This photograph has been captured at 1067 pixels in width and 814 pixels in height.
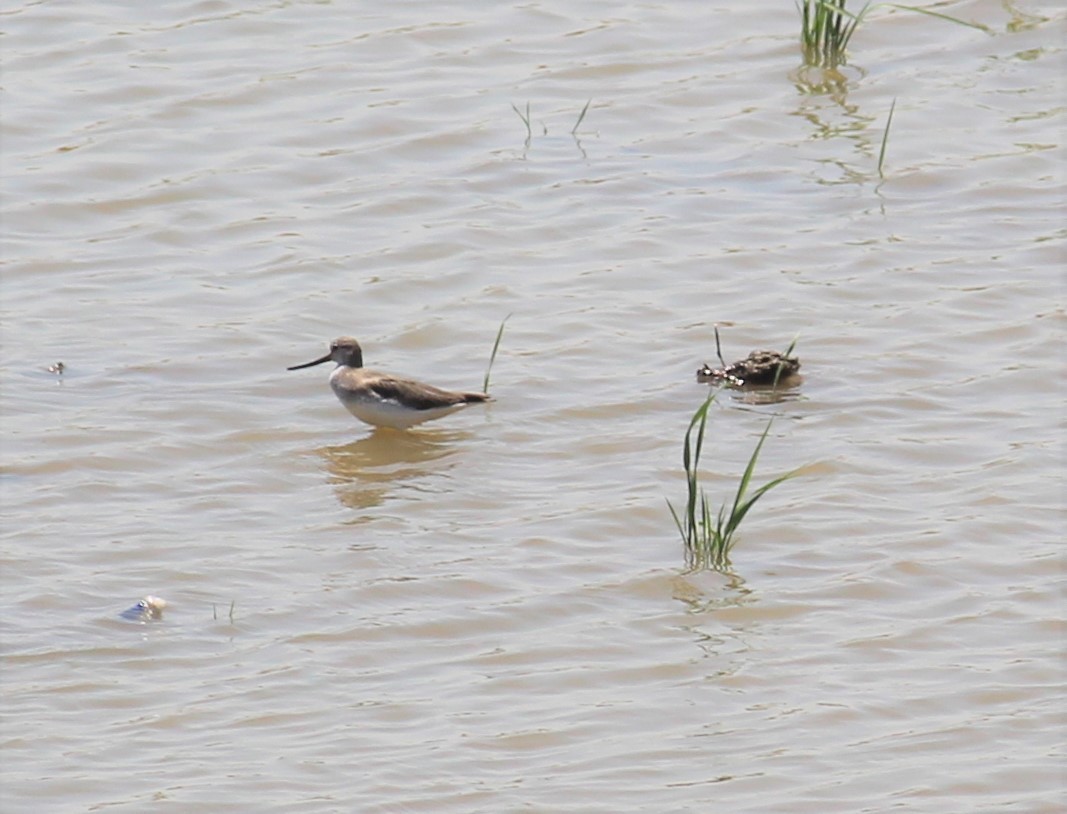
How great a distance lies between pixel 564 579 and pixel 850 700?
1.25m

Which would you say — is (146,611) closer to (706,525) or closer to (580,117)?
(706,525)

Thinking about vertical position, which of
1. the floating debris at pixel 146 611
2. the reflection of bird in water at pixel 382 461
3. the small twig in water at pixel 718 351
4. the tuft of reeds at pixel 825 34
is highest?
the tuft of reeds at pixel 825 34

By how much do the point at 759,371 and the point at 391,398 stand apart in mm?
1479

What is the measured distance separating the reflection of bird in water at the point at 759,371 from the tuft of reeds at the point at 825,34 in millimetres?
A: 3680

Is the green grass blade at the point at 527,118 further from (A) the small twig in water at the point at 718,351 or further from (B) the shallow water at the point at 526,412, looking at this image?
(A) the small twig in water at the point at 718,351

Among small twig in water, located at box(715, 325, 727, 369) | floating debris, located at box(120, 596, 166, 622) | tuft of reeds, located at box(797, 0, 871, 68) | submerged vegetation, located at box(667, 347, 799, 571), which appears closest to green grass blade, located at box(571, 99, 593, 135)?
tuft of reeds, located at box(797, 0, 871, 68)

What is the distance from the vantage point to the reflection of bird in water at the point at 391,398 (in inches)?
334

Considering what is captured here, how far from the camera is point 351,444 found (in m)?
8.66

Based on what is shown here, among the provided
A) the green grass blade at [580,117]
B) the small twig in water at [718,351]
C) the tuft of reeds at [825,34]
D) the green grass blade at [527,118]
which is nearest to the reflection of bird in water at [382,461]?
the small twig in water at [718,351]

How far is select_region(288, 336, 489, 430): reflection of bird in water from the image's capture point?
8492 millimetres

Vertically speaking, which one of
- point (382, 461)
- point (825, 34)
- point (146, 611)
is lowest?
point (382, 461)

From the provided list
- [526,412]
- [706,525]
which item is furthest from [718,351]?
[706,525]

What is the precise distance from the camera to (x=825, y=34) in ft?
39.9

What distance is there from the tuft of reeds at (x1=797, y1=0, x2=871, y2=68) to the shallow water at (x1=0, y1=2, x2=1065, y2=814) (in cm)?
20
